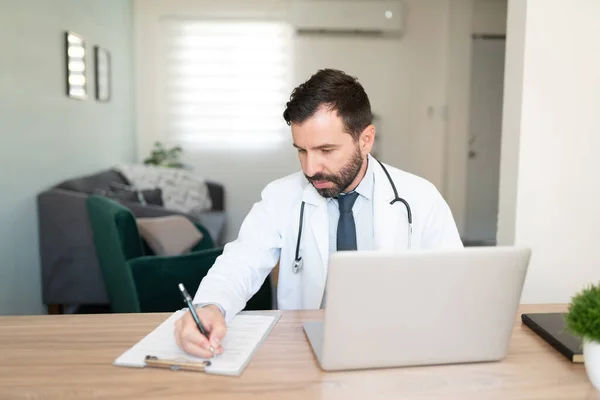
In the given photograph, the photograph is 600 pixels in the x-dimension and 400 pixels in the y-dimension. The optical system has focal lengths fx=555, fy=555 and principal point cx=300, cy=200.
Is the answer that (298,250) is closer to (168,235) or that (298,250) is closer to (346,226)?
(346,226)

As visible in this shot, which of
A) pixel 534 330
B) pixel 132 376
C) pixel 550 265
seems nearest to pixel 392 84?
pixel 550 265

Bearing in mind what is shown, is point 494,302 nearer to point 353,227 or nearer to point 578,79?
point 353,227

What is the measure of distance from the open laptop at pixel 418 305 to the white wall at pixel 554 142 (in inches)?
41.7

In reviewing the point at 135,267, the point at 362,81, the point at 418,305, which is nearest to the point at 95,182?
the point at 135,267

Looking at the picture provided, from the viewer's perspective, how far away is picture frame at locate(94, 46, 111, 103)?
451 cm

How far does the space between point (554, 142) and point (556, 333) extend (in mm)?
965

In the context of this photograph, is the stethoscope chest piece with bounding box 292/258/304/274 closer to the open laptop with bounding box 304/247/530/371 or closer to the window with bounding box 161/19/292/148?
the open laptop with bounding box 304/247/530/371

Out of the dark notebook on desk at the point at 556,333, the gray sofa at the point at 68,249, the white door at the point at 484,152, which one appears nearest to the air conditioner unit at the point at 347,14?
the white door at the point at 484,152

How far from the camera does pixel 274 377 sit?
0.99 meters

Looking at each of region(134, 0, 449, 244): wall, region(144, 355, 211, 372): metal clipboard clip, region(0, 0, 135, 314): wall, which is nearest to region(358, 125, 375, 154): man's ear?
region(144, 355, 211, 372): metal clipboard clip

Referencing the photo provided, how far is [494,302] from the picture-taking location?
997 millimetres

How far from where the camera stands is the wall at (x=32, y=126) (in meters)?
2.99

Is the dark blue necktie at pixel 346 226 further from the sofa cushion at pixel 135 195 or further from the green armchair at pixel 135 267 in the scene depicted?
the sofa cushion at pixel 135 195

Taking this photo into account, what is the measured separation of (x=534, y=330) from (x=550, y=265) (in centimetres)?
85
